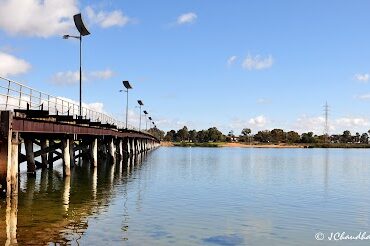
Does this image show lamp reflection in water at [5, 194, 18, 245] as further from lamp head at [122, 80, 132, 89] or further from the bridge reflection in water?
lamp head at [122, 80, 132, 89]

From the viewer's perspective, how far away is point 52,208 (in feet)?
66.4

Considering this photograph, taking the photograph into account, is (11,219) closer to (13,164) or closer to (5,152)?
(5,152)

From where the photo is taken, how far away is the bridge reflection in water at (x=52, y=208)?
14.8m

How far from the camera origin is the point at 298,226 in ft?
58.7

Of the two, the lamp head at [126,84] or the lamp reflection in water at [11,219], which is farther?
the lamp head at [126,84]

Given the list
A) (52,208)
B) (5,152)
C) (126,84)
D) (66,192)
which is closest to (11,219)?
(52,208)

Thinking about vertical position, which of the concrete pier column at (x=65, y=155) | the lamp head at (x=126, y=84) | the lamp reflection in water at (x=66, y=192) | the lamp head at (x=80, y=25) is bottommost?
the lamp reflection in water at (x=66, y=192)

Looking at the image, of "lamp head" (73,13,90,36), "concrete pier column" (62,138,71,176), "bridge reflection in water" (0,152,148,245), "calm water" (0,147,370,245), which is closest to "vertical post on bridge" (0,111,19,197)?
"bridge reflection in water" (0,152,148,245)

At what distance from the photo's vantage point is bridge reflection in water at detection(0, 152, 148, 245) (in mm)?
14758

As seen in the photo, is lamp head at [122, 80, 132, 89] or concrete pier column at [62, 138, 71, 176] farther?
lamp head at [122, 80, 132, 89]

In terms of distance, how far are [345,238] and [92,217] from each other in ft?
30.0

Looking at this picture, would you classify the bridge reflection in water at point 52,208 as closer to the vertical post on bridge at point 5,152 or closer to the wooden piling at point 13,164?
the wooden piling at point 13,164

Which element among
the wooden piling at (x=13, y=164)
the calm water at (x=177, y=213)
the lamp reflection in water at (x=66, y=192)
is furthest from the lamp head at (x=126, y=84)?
the wooden piling at (x=13, y=164)

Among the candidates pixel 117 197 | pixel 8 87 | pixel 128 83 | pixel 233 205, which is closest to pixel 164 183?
pixel 117 197
